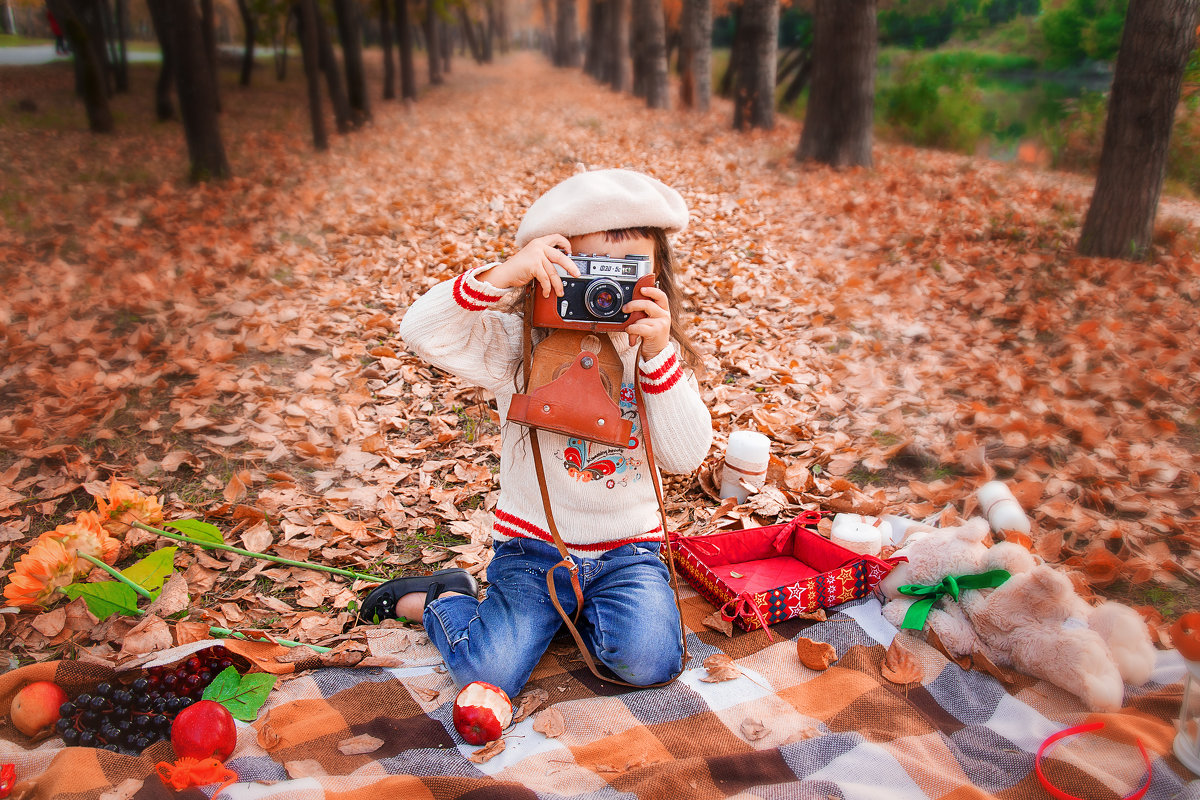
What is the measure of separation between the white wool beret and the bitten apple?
1.27 m

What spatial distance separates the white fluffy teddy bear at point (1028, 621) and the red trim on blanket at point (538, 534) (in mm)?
808

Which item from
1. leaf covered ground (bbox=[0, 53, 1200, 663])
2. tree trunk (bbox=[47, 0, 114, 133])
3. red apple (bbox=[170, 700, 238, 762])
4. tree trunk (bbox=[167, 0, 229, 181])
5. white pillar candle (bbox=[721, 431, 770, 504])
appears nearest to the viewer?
red apple (bbox=[170, 700, 238, 762])

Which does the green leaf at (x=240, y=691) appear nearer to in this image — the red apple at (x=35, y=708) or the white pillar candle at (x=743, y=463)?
the red apple at (x=35, y=708)

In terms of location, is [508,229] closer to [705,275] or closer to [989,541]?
[705,275]

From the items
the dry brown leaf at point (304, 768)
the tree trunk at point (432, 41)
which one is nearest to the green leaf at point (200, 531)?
the dry brown leaf at point (304, 768)

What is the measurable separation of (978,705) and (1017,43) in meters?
16.3

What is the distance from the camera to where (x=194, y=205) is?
682 cm

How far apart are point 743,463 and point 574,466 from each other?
3.38ft

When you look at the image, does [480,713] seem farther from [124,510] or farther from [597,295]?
[124,510]

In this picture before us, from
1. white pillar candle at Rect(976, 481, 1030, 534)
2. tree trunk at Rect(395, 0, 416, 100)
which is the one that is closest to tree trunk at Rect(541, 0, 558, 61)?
tree trunk at Rect(395, 0, 416, 100)

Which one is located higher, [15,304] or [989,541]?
[15,304]

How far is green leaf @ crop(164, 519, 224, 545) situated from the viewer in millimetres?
2367

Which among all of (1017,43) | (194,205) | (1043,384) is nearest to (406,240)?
(194,205)

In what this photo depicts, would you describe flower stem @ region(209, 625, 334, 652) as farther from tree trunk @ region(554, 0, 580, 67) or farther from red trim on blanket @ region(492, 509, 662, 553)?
tree trunk @ region(554, 0, 580, 67)
